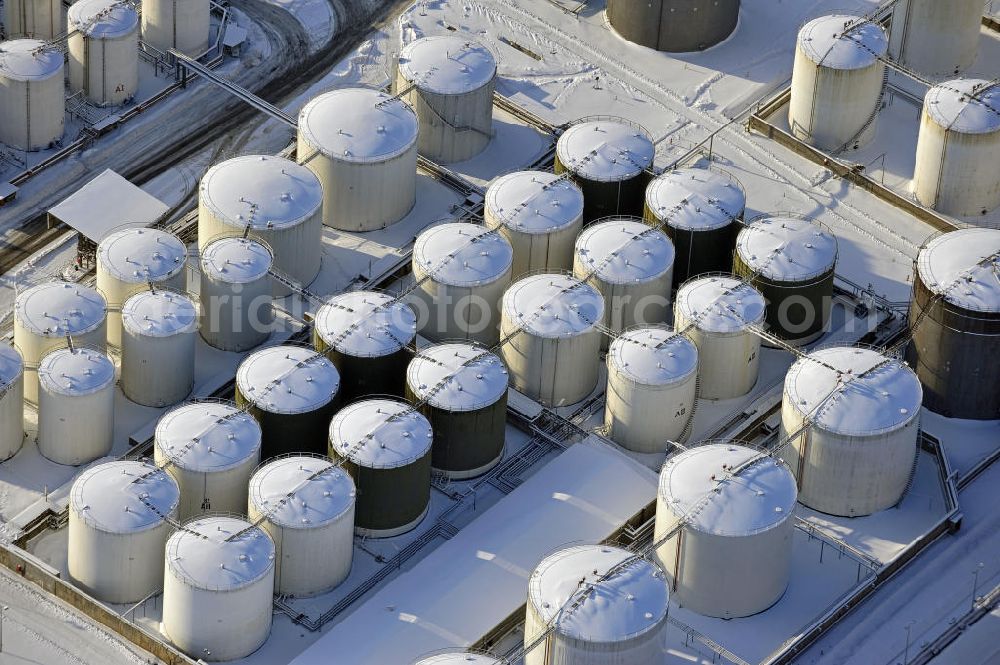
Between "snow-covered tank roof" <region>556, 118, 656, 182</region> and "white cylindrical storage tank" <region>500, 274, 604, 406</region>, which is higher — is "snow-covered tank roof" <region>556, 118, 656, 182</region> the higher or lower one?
the higher one

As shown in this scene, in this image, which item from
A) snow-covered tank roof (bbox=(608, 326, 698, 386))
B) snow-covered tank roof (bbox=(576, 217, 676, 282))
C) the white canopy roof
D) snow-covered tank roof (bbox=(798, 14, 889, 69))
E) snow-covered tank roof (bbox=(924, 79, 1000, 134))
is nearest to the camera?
snow-covered tank roof (bbox=(608, 326, 698, 386))

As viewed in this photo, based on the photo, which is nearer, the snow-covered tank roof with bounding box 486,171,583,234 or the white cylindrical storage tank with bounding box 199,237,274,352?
the white cylindrical storage tank with bounding box 199,237,274,352

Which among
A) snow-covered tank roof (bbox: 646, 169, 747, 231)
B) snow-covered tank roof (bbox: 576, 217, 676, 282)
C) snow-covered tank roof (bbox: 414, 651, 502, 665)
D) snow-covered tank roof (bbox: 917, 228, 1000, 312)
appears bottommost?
snow-covered tank roof (bbox: 414, 651, 502, 665)

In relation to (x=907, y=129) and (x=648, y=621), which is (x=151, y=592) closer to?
(x=648, y=621)

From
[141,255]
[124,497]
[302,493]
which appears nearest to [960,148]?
[141,255]

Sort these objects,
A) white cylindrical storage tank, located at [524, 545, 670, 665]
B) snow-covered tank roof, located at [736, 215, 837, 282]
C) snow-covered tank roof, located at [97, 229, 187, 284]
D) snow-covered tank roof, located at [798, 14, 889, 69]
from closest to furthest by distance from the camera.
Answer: white cylindrical storage tank, located at [524, 545, 670, 665] → snow-covered tank roof, located at [97, 229, 187, 284] → snow-covered tank roof, located at [736, 215, 837, 282] → snow-covered tank roof, located at [798, 14, 889, 69]

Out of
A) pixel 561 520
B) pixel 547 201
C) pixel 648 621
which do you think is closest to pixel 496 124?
pixel 547 201

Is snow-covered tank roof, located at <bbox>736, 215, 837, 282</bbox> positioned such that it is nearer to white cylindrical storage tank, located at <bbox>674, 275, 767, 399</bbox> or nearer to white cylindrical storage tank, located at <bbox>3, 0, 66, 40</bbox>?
white cylindrical storage tank, located at <bbox>674, 275, 767, 399</bbox>

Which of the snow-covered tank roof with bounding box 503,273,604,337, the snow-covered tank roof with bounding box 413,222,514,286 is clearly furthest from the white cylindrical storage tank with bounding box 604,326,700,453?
the snow-covered tank roof with bounding box 413,222,514,286
